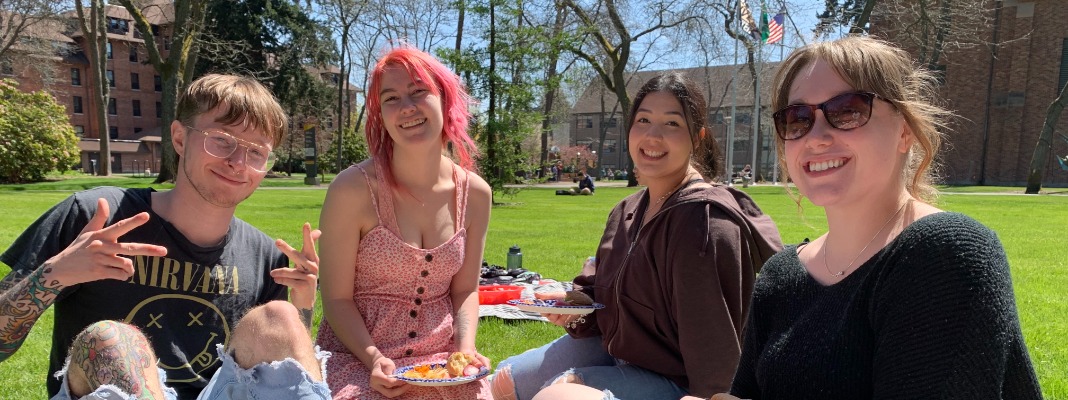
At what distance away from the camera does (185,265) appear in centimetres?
242

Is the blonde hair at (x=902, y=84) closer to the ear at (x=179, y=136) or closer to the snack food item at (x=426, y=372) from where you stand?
the snack food item at (x=426, y=372)

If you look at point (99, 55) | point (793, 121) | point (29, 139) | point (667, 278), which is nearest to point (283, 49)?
point (99, 55)

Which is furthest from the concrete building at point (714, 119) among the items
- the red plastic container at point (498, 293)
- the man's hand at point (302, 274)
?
the man's hand at point (302, 274)

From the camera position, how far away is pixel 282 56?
116ft

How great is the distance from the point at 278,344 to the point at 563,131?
7411 centimetres

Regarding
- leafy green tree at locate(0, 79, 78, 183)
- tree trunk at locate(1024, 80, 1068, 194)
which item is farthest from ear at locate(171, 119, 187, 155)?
tree trunk at locate(1024, 80, 1068, 194)

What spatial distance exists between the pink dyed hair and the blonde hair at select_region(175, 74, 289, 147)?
0.49 m

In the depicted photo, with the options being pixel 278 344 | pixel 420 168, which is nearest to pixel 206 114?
pixel 420 168

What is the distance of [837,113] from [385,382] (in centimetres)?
180

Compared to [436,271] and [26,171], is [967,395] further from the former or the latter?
[26,171]

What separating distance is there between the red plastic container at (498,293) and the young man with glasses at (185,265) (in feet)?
11.0

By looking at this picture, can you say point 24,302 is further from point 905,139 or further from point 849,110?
point 905,139

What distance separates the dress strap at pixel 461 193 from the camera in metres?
2.98

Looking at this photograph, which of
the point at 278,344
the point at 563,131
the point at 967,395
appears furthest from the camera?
the point at 563,131
